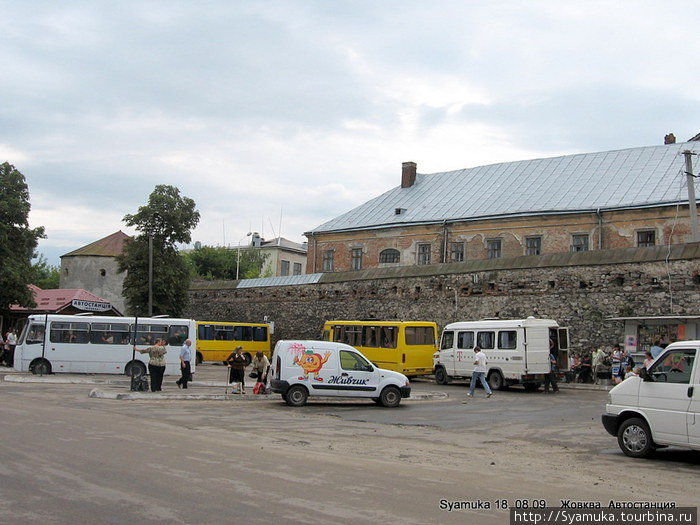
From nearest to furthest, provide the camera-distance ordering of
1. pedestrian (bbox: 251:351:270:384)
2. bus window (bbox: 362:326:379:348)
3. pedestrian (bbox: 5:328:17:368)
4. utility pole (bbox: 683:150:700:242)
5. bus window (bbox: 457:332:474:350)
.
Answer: pedestrian (bbox: 251:351:270:384) < bus window (bbox: 457:332:474:350) < utility pole (bbox: 683:150:700:242) < bus window (bbox: 362:326:379:348) < pedestrian (bbox: 5:328:17:368)

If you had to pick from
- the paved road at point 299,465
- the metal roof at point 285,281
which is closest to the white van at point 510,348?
the paved road at point 299,465

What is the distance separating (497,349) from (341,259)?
2670 cm

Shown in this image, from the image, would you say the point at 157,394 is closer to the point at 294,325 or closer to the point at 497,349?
the point at 497,349

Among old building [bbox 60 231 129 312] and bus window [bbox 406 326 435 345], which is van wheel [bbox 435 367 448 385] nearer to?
bus window [bbox 406 326 435 345]

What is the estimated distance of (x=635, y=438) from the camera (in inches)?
436

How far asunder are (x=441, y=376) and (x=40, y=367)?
610 inches

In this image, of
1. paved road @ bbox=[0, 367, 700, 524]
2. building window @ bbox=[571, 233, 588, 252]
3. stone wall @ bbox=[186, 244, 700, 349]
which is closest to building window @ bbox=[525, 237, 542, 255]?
building window @ bbox=[571, 233, 588, 252]

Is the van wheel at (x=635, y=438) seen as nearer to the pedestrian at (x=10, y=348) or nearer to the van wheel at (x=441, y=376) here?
the van wheel at (x=441, y=376)

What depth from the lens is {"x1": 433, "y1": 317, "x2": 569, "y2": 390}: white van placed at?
80.5 ft

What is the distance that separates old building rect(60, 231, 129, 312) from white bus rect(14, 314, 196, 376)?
36197mm

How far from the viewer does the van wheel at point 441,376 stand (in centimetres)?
2827

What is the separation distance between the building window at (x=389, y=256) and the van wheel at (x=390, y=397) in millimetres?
29317

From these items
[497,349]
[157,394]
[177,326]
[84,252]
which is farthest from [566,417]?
[84,252]

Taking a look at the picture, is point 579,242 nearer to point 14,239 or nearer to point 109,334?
point 109,334
